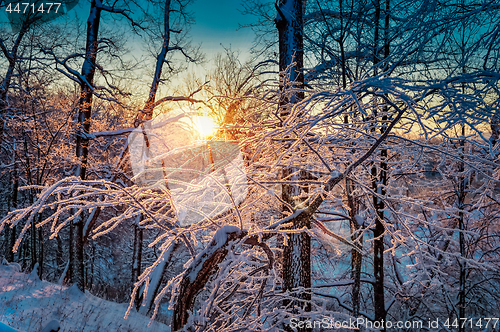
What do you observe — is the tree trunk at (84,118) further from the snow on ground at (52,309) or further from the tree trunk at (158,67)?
the tree trunk at (158,67)

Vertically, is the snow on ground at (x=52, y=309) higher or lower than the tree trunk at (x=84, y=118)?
lower

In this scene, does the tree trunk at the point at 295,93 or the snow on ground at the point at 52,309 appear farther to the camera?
the snow on ground at the point at 52,309

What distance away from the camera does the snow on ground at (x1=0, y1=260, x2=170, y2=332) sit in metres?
5.24

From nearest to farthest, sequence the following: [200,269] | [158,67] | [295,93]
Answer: [200,269] → [295,93] → [158,67]

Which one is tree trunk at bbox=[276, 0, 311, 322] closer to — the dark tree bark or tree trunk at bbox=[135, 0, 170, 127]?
the dark tree bark

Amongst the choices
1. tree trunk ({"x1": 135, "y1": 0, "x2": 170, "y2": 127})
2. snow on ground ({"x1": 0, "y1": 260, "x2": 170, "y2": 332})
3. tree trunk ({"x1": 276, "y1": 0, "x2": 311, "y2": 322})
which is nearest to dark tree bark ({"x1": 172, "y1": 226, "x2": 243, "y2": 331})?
tree trunk ({"x1": 276, "y1": 0, "x2": 311, "y2": 322})

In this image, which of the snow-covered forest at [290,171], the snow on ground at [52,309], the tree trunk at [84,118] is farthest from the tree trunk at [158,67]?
the snow on ground at [52,309]

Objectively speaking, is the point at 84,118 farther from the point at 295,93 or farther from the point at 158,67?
the point at 295,93

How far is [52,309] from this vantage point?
6.02m

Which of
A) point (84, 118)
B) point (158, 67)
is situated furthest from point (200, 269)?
point (158, 67)

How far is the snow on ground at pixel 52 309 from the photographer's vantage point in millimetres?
5236

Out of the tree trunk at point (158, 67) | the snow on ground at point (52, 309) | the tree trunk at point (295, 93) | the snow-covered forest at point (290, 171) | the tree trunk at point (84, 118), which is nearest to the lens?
the snow-covered forest at point (290, 171)

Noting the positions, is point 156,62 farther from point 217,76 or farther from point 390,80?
point 390,80

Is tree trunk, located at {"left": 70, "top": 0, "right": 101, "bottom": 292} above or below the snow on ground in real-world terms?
above
